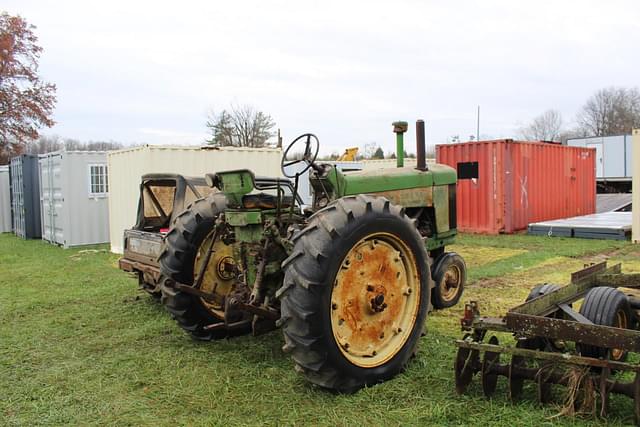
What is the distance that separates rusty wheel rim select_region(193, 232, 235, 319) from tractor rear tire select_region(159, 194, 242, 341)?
5cm

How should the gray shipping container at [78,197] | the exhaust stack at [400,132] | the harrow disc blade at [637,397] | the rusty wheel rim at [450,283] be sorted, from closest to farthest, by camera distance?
the harrow disc blade at [637,397] < the exhaust stack at [400,132] < the rusty wheel rim at [450,283] < the gray shipping container at [78,197]

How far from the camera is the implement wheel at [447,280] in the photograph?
5.62m

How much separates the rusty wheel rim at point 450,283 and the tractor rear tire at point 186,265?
2415 mm

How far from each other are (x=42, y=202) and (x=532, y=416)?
15.1 m

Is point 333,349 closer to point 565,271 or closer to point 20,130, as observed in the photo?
point 565,271

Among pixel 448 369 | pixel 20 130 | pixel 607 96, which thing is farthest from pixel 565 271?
pixel 607 96

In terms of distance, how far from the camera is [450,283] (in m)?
5.82

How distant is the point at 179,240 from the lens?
469cm

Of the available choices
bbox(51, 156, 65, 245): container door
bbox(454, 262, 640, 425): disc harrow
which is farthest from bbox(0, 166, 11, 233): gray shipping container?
bbox(454, 262, 640, 425): disc harrow

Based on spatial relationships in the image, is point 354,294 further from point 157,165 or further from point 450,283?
point 157,165

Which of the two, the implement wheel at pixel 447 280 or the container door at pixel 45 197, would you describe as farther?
the container door at pixel 45 197

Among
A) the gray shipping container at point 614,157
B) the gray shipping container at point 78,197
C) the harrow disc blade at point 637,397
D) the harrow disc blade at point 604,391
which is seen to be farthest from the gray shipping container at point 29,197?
the gray shipping container at point 614,157

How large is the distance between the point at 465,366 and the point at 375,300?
71 centimetres

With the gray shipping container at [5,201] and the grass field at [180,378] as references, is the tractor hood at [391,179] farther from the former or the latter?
the gray shipping container at [5,201]
